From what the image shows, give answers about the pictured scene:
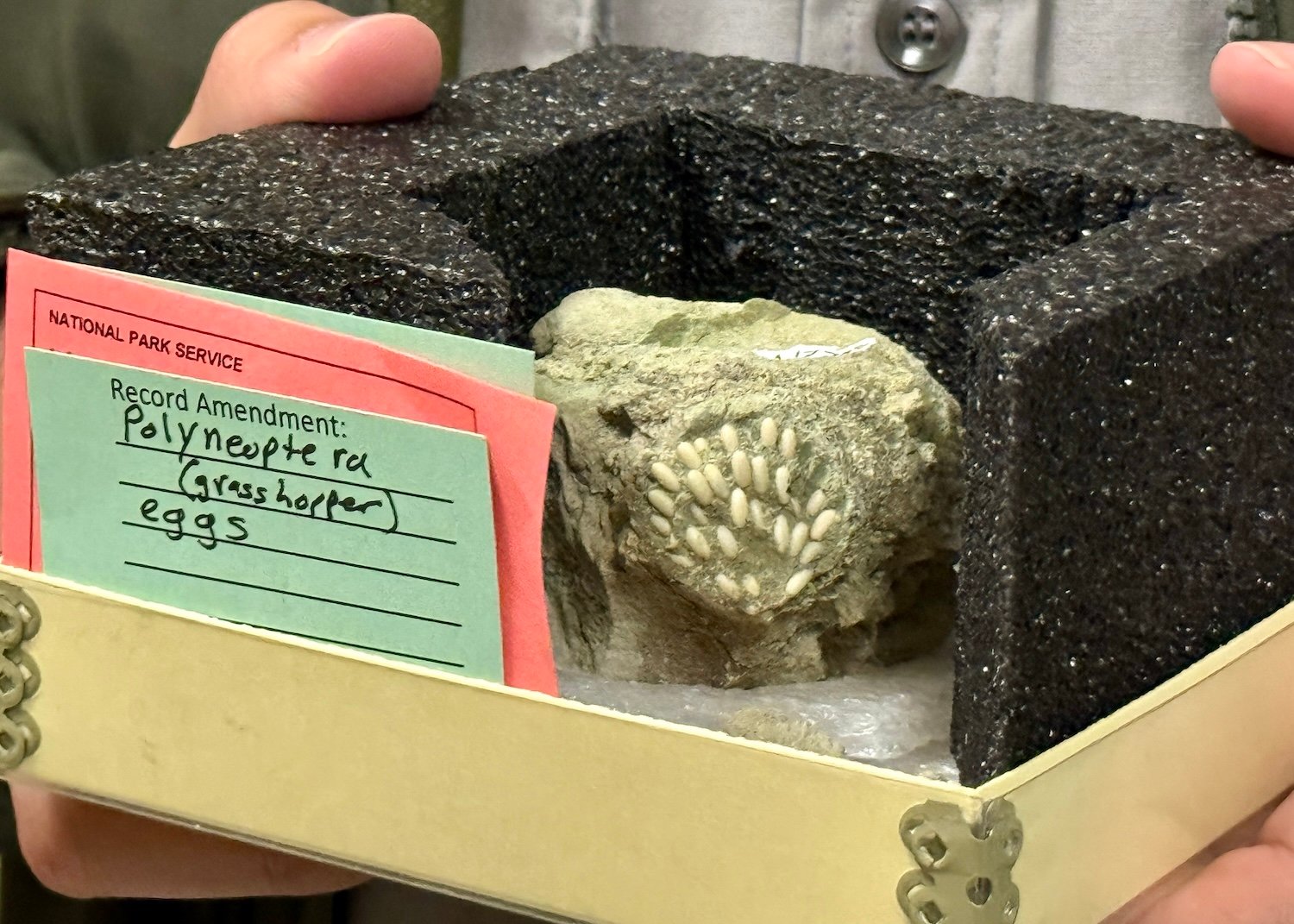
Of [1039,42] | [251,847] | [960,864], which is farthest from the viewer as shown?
[1039,42]

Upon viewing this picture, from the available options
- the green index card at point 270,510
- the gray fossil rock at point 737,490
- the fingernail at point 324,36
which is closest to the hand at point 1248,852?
the gray fossil rock at point 737,490

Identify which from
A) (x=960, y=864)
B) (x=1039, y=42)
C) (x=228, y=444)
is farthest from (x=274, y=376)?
(x=1039, y=42)

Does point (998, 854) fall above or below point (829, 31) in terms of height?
below

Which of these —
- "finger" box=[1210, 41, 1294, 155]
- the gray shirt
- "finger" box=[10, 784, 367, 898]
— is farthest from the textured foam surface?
"finger" box=[10, 784, 367, 898]

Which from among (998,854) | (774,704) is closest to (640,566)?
(774,704)

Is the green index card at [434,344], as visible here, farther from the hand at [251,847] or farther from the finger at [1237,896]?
the finger at [1237,896]

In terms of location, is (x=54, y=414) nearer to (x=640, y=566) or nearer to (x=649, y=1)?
(x=640, y=566)

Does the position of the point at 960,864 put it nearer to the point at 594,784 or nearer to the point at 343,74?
the point at 594,784

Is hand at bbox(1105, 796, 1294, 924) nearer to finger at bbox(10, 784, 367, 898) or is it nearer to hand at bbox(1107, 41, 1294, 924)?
hand at bbox(1107, 41, 1294, 924)
